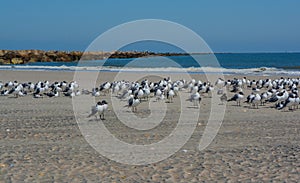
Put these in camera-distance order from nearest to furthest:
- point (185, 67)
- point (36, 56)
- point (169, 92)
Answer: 1. point (169, 92)
2. point (185, 67)
3. point (36, 56)

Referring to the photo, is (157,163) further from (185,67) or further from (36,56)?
(36,56)

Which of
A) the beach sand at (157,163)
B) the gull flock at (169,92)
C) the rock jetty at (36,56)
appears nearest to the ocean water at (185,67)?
the rock jetty at (36,56)

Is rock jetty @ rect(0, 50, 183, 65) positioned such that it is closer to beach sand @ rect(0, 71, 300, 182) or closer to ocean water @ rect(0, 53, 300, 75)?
ocean water @ rect(0, 53, 300, 75)

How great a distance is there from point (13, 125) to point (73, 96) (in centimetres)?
872

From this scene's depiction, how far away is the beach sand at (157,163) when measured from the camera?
782 centimetres

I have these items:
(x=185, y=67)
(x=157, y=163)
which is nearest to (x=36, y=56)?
(x=185, y=67)

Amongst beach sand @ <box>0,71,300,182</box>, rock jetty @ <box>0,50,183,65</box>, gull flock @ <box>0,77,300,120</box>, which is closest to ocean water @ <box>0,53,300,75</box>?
rock jetty @ <box>0,50,183,65</box>

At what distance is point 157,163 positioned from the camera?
873 centimetres

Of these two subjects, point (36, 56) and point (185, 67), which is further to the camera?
point (36, 56)

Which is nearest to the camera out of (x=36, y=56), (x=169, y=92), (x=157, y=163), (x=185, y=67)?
(x=157, y=163)

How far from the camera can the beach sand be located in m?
7.82

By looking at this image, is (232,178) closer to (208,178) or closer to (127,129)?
(208,178)

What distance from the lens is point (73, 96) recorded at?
71.5ft

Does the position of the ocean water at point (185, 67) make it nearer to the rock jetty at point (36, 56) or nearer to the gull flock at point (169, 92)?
the rock jetty at point (36, 56)
